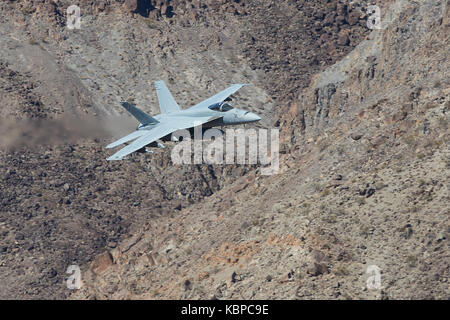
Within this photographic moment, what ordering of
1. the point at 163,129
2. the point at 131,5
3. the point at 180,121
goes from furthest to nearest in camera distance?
the point at 131,5, the point at 180,121, the point at 163,129

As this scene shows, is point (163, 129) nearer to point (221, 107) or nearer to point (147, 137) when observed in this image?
point (147, 137)

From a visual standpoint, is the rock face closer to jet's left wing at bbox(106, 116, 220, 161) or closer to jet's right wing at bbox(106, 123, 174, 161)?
jet's left wing at bbox(106, 116, 220, 161)

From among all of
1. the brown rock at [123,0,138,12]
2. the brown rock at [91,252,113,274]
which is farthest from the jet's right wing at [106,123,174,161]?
the brown rock at [123,0,138,12]

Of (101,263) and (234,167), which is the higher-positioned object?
(234,167)

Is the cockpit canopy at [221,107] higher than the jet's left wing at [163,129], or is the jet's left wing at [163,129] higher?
the cockpit canopy at [221,107]

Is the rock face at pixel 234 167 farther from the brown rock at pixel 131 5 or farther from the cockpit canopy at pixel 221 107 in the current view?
the cockpit canopy at pixel 221 107

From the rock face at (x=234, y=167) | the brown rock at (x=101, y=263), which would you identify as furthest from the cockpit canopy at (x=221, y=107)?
the brown rock at (x=101, y=263)

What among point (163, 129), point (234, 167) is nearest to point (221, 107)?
point (163, 129)
